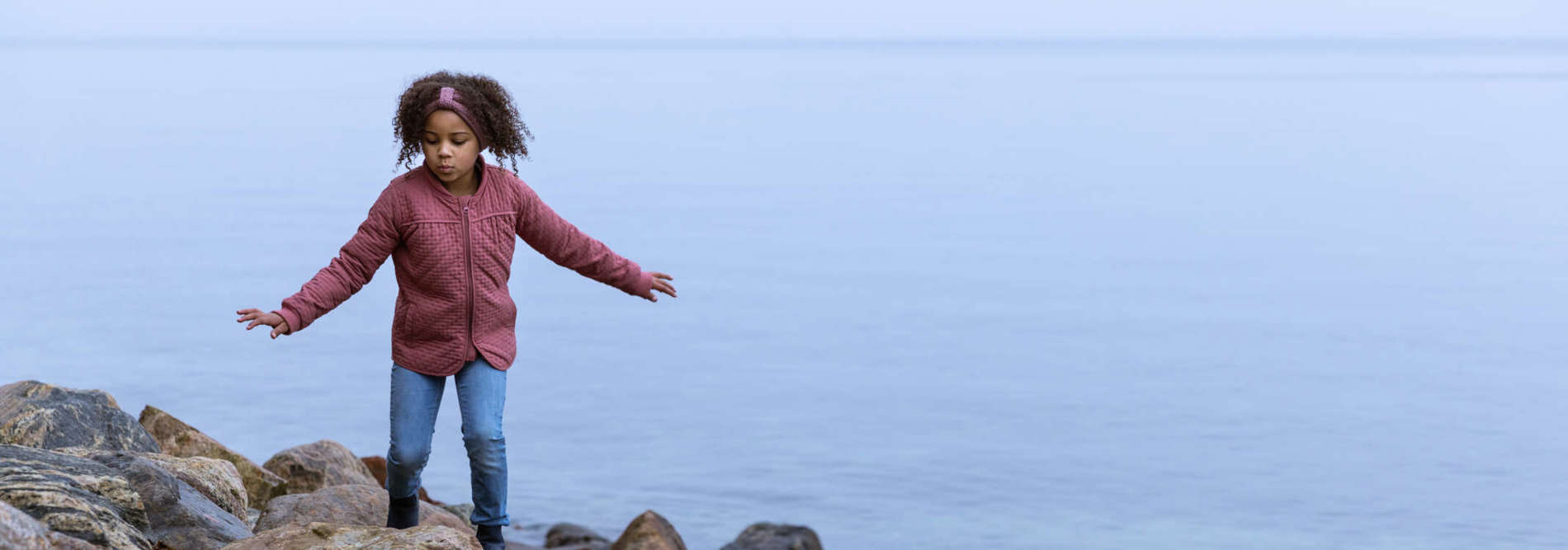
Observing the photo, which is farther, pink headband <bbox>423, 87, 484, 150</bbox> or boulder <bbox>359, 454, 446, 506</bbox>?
boulder <bbox>359, 454, 446, 506</bbox>

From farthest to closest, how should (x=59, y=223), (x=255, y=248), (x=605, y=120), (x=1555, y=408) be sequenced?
(x=605, y=120) → (x=59, y=223) → (x=255, y=248) → (x=1555, y=408)

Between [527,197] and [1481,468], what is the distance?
12553 millimetres

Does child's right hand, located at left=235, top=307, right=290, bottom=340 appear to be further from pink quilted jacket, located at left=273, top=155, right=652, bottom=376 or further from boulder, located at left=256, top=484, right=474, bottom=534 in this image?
boulder, located at left=256, top=484, right=474, bottom=534

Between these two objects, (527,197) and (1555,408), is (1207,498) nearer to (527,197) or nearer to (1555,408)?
(1555,408)

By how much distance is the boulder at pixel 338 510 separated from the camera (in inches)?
274

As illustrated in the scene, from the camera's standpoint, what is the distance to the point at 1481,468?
53.2ft

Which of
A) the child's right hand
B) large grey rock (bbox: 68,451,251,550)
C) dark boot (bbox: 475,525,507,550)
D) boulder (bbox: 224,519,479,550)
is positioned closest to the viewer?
boulder (bbox: 224,519,479,550)

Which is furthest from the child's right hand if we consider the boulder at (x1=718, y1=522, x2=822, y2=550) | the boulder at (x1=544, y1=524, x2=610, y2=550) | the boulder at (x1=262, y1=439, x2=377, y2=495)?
the boulder at (x1=544, y1=524, x2=610, y2=550)

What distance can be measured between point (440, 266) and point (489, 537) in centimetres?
96

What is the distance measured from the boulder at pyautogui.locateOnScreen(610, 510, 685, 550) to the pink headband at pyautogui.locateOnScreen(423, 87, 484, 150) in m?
4.16

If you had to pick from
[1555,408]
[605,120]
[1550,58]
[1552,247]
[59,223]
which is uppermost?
[1550,58]

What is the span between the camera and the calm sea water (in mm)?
15156

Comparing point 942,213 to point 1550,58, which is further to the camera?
point 1550,58

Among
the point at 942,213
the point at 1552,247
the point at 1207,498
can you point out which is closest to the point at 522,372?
the point at 1207,498
